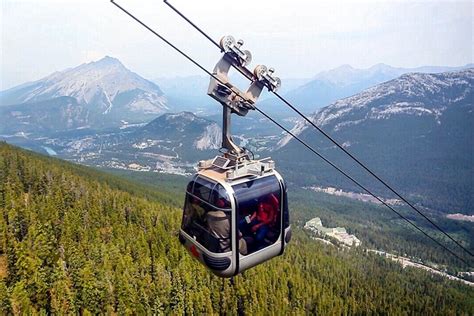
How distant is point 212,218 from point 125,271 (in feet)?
169

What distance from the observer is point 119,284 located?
5141cm

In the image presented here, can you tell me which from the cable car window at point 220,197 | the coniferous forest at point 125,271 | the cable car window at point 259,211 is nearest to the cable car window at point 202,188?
the cable car window at point 220,197

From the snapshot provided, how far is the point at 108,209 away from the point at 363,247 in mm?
112610

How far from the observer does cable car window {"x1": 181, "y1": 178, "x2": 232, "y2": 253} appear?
9.82 metres

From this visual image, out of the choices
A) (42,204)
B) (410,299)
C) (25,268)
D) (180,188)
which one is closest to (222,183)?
(25,268)

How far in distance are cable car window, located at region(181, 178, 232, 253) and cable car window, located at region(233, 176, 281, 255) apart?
15.5 inches

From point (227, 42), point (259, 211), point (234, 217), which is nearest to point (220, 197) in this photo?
point (234, 217)

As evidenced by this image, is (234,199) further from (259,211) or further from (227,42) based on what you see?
(227,42)

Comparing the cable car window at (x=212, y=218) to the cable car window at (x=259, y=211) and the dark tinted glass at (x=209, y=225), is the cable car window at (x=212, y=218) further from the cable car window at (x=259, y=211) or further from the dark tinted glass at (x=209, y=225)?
the cable car window at (x=259, y=211)

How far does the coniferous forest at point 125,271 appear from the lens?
47781 mm

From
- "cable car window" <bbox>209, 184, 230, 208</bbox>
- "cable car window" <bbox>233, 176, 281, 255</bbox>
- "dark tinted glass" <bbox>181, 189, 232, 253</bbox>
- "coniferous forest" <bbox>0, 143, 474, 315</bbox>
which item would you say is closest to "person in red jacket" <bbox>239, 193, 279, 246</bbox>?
"cable car window" <bbox>233, 176, 281, 255</bbox>

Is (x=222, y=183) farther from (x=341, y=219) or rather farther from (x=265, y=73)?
(x=341, y=219)

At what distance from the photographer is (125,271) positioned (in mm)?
56031

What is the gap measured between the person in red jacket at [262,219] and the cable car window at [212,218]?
577 millimetres
